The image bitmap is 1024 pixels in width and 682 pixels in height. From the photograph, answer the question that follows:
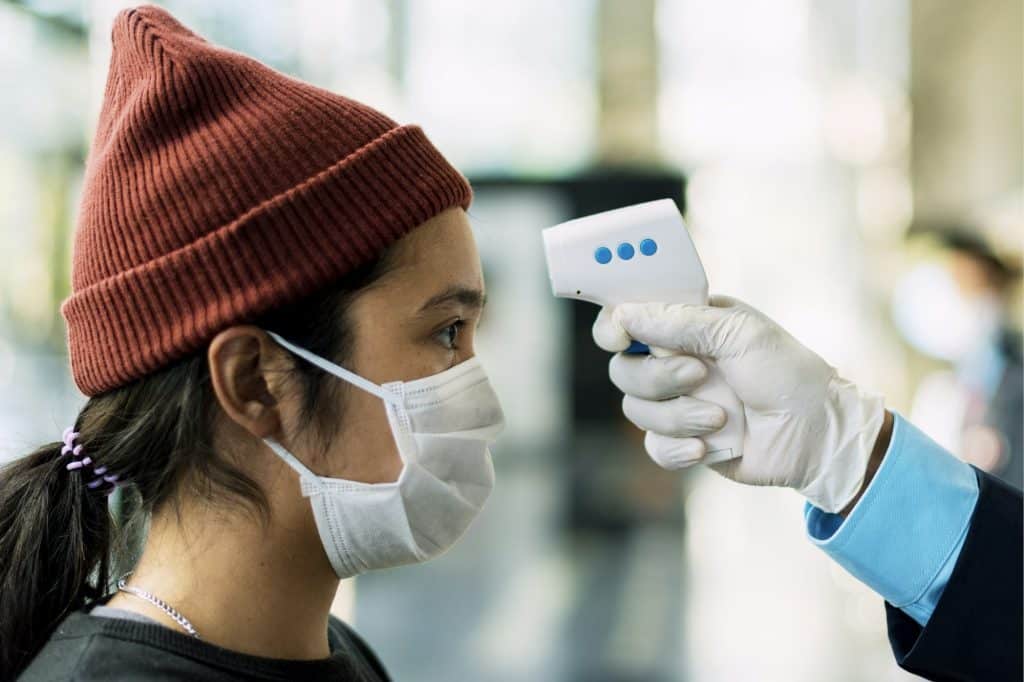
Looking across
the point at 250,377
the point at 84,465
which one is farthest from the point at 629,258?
the point at 84,465

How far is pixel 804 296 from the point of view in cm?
838

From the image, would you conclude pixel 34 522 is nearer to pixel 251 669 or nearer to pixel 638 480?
pixel 251 669

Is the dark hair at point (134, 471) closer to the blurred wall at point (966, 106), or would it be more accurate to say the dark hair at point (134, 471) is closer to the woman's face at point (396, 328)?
the woman's face at point (396, 328)

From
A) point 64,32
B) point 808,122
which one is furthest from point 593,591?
point 808,122

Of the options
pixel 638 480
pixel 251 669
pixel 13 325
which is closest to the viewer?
pixel 251 669

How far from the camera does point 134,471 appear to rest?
1229 millimetres

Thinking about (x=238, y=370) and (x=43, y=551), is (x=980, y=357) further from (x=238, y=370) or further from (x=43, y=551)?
(x=43, y=551)

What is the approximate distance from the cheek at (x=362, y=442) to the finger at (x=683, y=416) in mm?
348

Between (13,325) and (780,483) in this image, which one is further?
(13,325)

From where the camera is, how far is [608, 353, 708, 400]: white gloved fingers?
1279 millimetres

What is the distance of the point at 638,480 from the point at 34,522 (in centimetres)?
590

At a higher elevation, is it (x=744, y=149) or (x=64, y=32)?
(x=64, y=32)

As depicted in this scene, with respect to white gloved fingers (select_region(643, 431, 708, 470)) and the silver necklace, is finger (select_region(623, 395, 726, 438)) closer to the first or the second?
white gloved fingers (select_region(643, 431, 708, 470))

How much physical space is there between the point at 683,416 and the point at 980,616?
1.44ft
